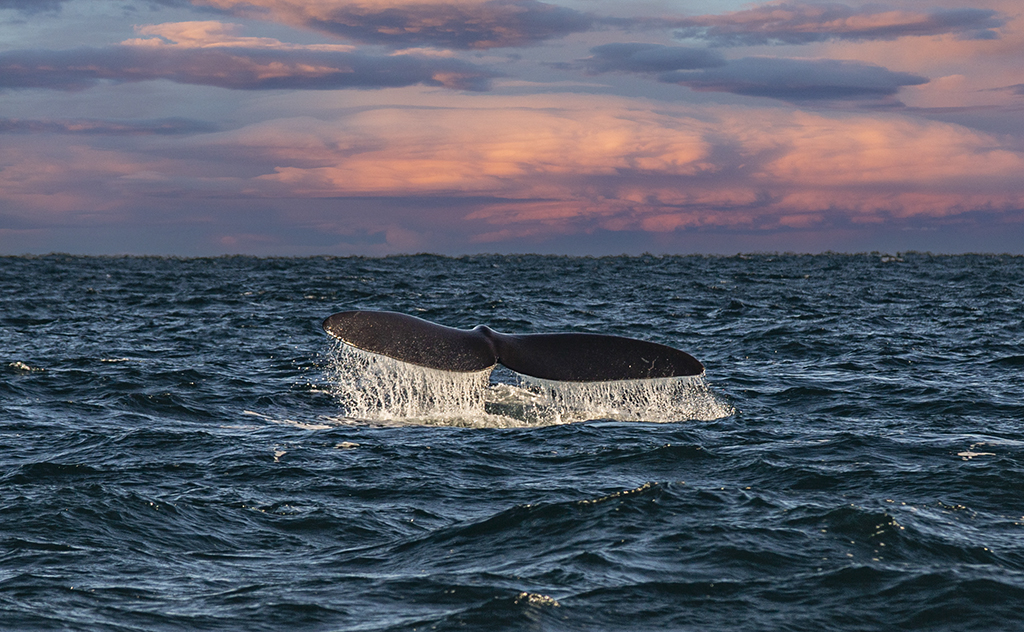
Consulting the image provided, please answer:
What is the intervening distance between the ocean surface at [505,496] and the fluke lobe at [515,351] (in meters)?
0.21

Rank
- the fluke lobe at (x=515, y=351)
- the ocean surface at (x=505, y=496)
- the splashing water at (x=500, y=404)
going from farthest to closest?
1. the splashing water at (x=500, y=404)
2. the fluke lobe at (x=515, y=351)
3. the ocean surface at (x=505, y=496)

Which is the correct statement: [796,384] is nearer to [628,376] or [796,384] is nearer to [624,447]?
[624,447]

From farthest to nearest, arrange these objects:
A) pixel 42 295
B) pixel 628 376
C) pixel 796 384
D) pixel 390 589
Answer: pixel 42 295 < pixel 796 384 < pixel 628 376 < pixel 390 589

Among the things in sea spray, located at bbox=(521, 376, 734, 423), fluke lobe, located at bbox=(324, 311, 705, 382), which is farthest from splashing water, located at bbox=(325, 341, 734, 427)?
fluke lobe, located at bbox=(324, 311, 705, 382)

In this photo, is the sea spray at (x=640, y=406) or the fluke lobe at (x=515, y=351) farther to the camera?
the sea spray at (x=640, y=406)

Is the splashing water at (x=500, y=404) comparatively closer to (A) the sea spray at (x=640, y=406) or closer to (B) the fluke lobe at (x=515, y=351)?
(A) the sea spray at (x=640, y=406)

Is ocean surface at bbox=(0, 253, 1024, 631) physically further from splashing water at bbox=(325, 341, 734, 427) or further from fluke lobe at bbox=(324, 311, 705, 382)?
fluke lobe at bbox=(324, 311, 705, 382)

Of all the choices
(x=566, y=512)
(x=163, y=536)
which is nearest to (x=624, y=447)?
(x=566, y=512)

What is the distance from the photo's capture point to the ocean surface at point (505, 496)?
6344 mm

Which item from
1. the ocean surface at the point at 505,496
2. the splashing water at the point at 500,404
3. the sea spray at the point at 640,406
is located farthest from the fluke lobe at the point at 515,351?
the sea spray at the point at 640,406

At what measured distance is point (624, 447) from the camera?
1083 centimetres

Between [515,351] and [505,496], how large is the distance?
152cm

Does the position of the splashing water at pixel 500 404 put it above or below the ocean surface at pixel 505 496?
above

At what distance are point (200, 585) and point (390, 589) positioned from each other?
4.32ft
